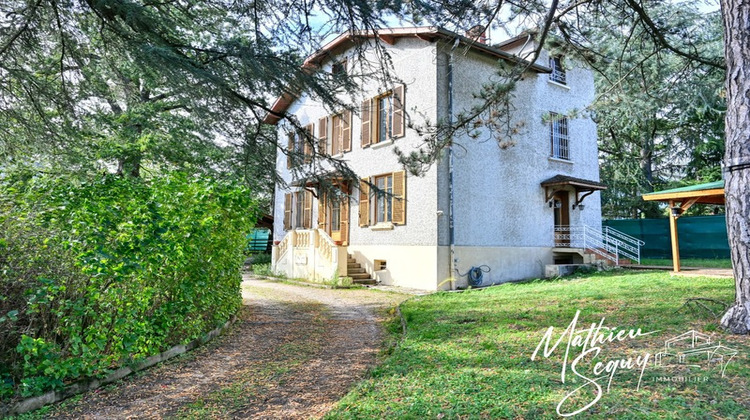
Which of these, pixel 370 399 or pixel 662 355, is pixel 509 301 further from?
pixel 370 399

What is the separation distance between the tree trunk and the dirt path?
3992 mm

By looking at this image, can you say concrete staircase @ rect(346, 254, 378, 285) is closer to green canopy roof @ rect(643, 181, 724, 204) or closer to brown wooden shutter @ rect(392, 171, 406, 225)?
brown wooden shutter @ rect(392, 171, 406, 225)

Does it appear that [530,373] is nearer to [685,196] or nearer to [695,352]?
[695,352]

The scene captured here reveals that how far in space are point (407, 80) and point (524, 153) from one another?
4.43 metres

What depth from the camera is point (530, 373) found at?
3.98 meters

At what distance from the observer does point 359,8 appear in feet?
17.5

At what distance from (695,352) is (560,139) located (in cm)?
1270

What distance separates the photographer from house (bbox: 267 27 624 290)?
1256 centimetres

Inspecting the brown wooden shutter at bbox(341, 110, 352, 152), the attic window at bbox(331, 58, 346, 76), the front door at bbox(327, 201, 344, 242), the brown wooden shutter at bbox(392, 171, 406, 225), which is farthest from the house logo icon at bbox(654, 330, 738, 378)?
the brown wooden shutter at bbox(341, 110, 352, 152)

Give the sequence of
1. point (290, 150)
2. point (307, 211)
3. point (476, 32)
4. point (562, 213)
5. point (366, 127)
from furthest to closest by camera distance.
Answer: point (307, 211) → point (562, 213) → point (366, 127) → point (476, 32) → point (290, 150)

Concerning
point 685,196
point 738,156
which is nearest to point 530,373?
point 738,156

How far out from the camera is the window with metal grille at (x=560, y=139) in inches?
614

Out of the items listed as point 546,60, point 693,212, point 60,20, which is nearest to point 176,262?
point 60,20

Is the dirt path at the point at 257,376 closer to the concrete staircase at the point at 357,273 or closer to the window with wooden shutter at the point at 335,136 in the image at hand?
the concrete staircase at the point at 357,273
